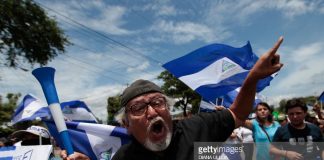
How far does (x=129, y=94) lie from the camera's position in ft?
8.16

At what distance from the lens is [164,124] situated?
2.37 metres

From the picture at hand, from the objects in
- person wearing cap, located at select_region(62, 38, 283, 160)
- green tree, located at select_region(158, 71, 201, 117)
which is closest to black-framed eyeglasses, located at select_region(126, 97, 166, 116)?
person wearing cap, located at select_region(62, 38, 283, 160)

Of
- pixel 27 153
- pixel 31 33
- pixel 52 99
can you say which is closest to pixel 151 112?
pixel 52 99

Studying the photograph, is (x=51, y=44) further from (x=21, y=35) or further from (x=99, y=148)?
(x=99, y=148)

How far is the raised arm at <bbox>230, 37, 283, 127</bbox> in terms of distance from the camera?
2.17m

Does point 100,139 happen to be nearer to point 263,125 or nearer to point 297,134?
point 297,134

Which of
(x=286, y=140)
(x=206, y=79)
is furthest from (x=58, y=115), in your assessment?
(x=206, y=79)

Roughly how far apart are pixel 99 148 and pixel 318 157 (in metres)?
2.29

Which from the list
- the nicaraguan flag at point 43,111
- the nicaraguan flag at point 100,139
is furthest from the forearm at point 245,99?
the nicaraguan flag at point 43,111

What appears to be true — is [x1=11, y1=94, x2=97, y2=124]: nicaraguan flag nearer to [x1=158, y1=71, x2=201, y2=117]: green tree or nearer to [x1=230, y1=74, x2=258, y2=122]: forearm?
[x1=230, y1=74, x2=258, y2=122]: forearm

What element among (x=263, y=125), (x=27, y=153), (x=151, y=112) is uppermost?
(x=263, y=125)

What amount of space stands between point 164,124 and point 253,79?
0.59m

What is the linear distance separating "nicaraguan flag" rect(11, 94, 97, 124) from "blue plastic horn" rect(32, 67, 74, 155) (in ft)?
18.8

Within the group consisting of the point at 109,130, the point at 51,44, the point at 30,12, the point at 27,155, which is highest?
the point at 30,12
